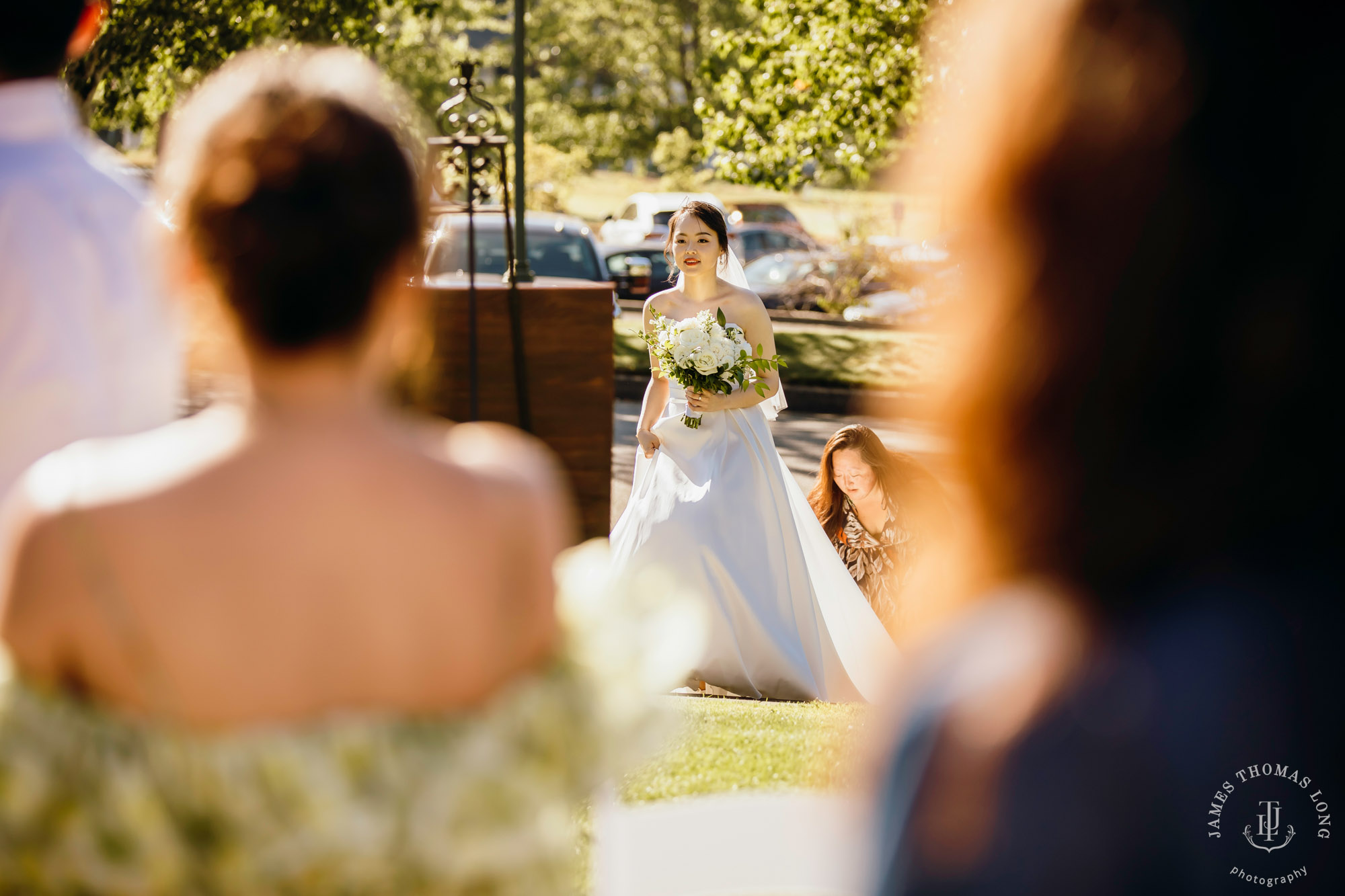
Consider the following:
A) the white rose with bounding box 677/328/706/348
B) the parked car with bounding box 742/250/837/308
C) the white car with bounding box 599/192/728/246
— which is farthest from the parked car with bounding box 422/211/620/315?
the white car with bounding box 599/192/728/246

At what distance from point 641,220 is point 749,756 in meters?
25.3

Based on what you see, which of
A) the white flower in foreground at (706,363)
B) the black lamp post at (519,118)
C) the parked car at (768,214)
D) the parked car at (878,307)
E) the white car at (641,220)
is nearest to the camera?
the white flower in foreground at (706,363)

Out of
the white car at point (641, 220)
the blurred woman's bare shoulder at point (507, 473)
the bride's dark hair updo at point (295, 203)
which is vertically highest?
the bride's dark hair updo at point (295, 203)

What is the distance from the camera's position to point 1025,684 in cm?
89

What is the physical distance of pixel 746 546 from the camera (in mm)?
6730

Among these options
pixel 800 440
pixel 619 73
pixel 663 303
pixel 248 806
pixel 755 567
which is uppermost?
pixel 619 73

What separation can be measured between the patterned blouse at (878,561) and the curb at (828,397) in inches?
326

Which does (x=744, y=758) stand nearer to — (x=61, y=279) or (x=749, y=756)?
(x=749, y=756)

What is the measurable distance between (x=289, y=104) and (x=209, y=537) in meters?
0.50

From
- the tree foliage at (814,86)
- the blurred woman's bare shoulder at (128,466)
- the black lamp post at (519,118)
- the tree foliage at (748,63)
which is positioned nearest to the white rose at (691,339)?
the blurred woman's bare shoulder at (128,466)

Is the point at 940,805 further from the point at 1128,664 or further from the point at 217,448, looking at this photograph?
the point at 217,448

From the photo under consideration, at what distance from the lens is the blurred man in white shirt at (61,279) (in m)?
2.39

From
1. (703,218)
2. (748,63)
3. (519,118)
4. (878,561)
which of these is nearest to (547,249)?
(519,118)

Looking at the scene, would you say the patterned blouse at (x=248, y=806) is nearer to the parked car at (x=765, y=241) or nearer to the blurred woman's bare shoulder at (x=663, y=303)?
the blurred woman's bare shoulder at (x=663, y=303)
